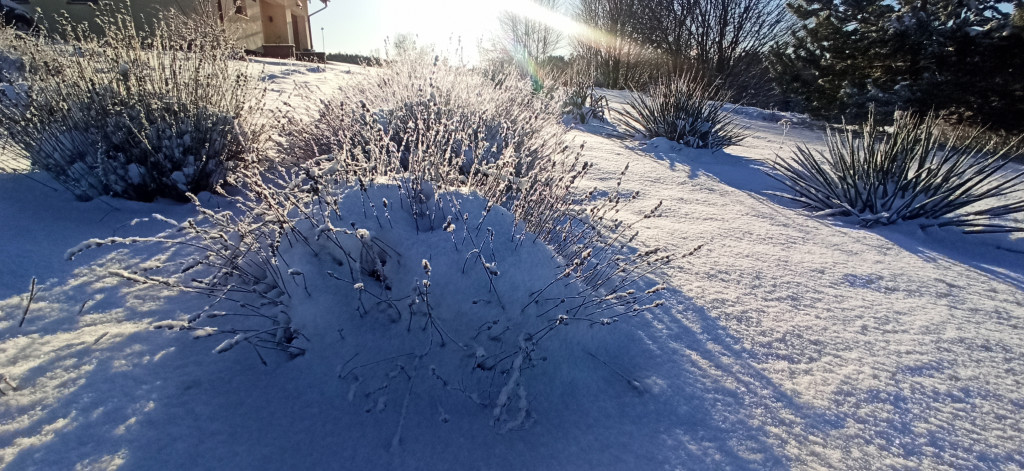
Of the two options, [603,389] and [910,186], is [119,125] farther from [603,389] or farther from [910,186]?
[910,186]

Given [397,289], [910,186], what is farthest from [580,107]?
[397,289]

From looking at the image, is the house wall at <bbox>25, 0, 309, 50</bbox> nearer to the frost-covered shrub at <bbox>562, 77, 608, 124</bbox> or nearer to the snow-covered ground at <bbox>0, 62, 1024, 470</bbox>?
the snow-covered ground at <bbox>0, 62, 1024, 470</bbox>

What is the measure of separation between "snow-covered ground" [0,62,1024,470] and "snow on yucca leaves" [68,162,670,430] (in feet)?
0.23

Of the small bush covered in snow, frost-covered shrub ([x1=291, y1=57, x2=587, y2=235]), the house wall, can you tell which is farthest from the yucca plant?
the house wall

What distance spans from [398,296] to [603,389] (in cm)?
76

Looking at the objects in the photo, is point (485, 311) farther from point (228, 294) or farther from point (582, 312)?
point (228, 294)

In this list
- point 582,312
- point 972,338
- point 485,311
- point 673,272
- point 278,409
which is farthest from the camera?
point 673,272

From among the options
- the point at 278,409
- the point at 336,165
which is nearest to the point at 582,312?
the point at 278,409

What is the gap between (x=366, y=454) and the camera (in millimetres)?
1260

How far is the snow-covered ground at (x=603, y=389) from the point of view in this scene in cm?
125

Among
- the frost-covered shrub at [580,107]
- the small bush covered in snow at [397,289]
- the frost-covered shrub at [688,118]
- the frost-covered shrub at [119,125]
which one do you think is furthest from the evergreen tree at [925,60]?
the frost-covered shrub at [119,125]

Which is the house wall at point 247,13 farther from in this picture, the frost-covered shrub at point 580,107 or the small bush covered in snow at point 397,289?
the frost-covered shrub at point 580,107

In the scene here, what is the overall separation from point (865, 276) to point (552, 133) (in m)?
→ 2.60

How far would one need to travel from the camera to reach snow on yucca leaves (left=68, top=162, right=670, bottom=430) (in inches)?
57.8
